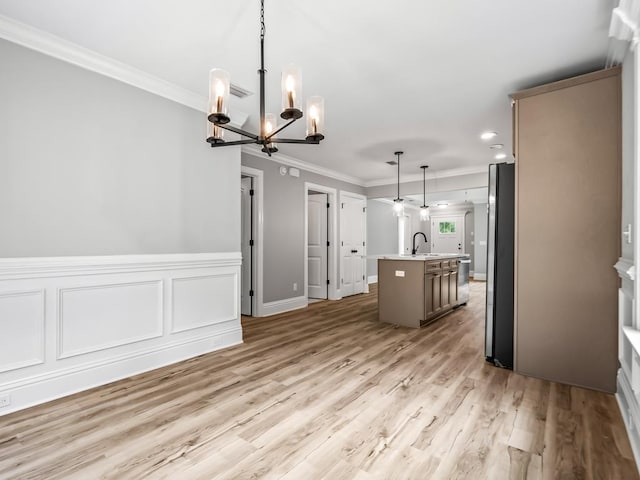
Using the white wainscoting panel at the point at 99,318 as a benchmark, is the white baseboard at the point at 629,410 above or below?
below

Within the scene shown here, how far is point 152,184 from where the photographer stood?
2973 millimetres

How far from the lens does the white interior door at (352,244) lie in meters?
6.92

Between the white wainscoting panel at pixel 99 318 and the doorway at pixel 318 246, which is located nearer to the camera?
the white wainscoting panel at pixel 99 318

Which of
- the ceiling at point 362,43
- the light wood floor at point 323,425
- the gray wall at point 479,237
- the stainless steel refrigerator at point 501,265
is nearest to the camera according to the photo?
the light wood floor at point 323,425

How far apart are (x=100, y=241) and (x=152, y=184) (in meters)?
0.66

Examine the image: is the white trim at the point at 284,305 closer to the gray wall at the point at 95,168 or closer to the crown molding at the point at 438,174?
the gray wall at the point at 95,168

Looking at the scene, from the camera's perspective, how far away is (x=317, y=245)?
6715mm

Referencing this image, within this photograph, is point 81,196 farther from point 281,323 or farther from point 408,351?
point 408,351

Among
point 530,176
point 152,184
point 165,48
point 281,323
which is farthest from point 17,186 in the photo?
point 530,176

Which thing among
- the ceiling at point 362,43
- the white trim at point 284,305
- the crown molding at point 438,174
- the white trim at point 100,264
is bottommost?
the white trim at point 284,305

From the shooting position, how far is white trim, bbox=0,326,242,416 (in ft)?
7.39

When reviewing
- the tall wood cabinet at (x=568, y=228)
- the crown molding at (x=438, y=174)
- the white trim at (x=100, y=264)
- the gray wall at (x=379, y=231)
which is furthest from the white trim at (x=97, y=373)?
the gray wall at (x=379, y=231)

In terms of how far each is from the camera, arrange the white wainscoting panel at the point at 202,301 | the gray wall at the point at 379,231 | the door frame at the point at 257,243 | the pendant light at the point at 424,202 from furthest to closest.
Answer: the gray wall at the point at 379,231 → the pendant light at the point at 424,202 → the door frame at the point at 257,243 → the white wainscoting panel at the point at 202,301

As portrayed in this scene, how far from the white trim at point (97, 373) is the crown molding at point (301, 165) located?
8.71ft
